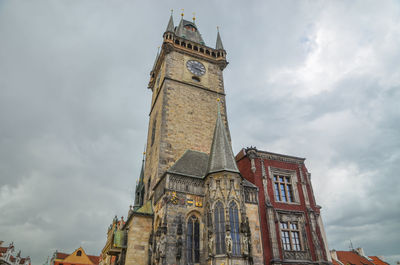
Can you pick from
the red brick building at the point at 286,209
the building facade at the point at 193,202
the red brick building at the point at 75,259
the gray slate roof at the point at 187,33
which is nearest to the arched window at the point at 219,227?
the building facade at the point at 193,202

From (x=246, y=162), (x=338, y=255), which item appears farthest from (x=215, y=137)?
(x=338, y=255)

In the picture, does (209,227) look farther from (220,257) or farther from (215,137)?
(215,137)

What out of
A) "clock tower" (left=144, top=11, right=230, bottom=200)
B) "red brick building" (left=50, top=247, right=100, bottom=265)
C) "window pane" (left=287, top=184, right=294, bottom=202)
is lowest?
"red brick building" (left=50, top=247, right=100, bottom=265)

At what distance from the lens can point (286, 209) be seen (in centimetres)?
2123

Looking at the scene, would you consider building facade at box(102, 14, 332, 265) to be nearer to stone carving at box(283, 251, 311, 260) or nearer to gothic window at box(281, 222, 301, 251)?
stone carving at box(283, 251, 311, 260)

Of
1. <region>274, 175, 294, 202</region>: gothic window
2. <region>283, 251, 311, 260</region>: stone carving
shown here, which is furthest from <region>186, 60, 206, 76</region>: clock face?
<region>283, 251, 311, 260</region>: stone carving

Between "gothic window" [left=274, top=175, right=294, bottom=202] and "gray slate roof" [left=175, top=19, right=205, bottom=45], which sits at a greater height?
"gray slate roof" [left=175, top=19, right=205, bottom=45]

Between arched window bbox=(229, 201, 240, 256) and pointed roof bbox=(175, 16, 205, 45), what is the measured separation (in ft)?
72.3

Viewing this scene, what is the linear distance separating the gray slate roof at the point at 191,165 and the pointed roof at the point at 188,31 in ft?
52.2

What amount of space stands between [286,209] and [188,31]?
79.7 ft

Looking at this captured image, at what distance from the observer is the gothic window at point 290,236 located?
787 inches

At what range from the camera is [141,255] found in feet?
63.4

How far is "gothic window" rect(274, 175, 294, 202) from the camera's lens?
22.0 metres

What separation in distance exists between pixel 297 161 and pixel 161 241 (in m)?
13.5
